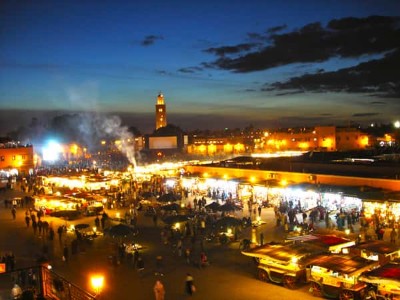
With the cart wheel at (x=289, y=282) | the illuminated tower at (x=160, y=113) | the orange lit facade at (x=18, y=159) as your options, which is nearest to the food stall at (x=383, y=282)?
the cart wheel at (x=289, y=282)

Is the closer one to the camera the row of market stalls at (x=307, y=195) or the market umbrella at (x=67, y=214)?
the row of market stalls at (x=307, y=195)

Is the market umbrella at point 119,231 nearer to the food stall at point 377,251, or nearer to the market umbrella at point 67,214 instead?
the market umbrella at point 67,214

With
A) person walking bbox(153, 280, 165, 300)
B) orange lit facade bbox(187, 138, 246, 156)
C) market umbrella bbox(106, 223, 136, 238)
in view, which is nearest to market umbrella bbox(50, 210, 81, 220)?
market umbrella bbox(106, 223, 136, 238)

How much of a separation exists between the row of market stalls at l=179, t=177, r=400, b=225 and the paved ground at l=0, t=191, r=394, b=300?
3160mm

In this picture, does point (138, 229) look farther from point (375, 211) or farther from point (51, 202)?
point (375, 211)

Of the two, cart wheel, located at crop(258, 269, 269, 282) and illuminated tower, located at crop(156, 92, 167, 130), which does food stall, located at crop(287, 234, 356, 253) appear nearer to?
cart wheel, located at crop(258, 269, 269, 282)

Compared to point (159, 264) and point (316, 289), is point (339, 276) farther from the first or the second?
point (159, 264)

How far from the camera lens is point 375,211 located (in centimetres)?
2017

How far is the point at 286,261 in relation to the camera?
42.7 feet

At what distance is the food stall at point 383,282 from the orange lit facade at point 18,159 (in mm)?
53425

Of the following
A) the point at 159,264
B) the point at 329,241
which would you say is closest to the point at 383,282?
the point at 329,241

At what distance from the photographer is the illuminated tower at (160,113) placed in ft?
368

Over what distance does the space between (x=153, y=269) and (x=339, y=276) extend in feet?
21.4

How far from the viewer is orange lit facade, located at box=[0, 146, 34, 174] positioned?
56281 millimetres
